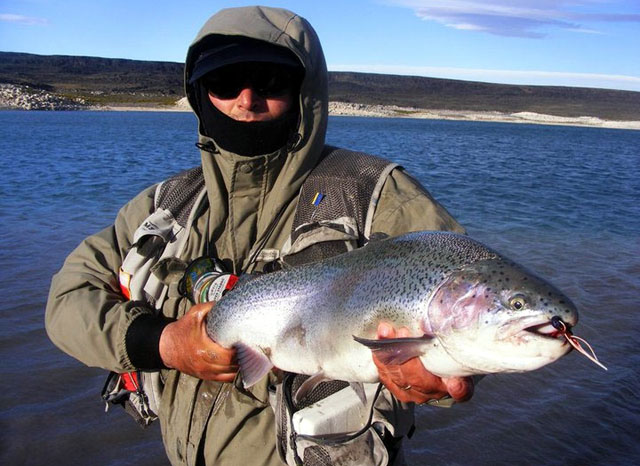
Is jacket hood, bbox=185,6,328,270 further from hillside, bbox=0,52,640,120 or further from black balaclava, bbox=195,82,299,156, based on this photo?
hillside, bbox=0,52,640,120

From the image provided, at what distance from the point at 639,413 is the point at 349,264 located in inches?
166

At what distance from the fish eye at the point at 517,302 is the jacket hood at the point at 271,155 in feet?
3.86

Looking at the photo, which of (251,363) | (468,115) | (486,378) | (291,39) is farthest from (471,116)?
(251,363)

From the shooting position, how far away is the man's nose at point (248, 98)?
9.18 ft

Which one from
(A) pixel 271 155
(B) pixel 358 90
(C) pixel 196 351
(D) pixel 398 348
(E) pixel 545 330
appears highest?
(A) pixel 271 155

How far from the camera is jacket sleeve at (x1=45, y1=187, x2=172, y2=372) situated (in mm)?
2521

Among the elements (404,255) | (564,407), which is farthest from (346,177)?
(564,407)

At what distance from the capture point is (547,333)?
6.13ft

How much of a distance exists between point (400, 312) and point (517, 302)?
424 millimetres

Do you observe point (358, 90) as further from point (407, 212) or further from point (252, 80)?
point (407, 212)

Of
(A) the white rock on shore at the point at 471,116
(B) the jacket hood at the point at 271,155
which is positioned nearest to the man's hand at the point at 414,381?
(B) the jacket hood at the point at 271,155

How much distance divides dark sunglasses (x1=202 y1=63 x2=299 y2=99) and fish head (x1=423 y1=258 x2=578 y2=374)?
4.37ft

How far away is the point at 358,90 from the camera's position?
456 ft

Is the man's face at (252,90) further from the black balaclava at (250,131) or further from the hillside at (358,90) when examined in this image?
the hillside at (358,90)
